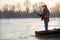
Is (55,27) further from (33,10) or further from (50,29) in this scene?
(33,10)

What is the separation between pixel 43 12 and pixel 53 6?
0.39 ft

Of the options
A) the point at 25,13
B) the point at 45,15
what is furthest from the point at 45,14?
the point at 25,13

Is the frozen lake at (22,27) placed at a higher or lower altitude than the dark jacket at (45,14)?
lower

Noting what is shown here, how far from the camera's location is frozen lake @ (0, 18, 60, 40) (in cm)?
218

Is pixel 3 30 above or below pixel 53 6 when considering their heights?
below

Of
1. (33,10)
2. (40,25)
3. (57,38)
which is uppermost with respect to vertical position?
(33,10)

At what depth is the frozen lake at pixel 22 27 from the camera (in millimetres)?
2178

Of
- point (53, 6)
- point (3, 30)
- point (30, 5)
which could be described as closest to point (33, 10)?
point (30, 5)

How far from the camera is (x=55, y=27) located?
2240 mm

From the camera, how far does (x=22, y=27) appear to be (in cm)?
222

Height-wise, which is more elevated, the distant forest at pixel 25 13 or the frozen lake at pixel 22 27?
the distant forest at pixel 25 13

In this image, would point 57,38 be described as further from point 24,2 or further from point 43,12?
point 24,2

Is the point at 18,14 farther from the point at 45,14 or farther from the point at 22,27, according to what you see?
the point at 45,14

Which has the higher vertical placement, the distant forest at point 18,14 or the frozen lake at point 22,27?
the distant forest at point 18,14
